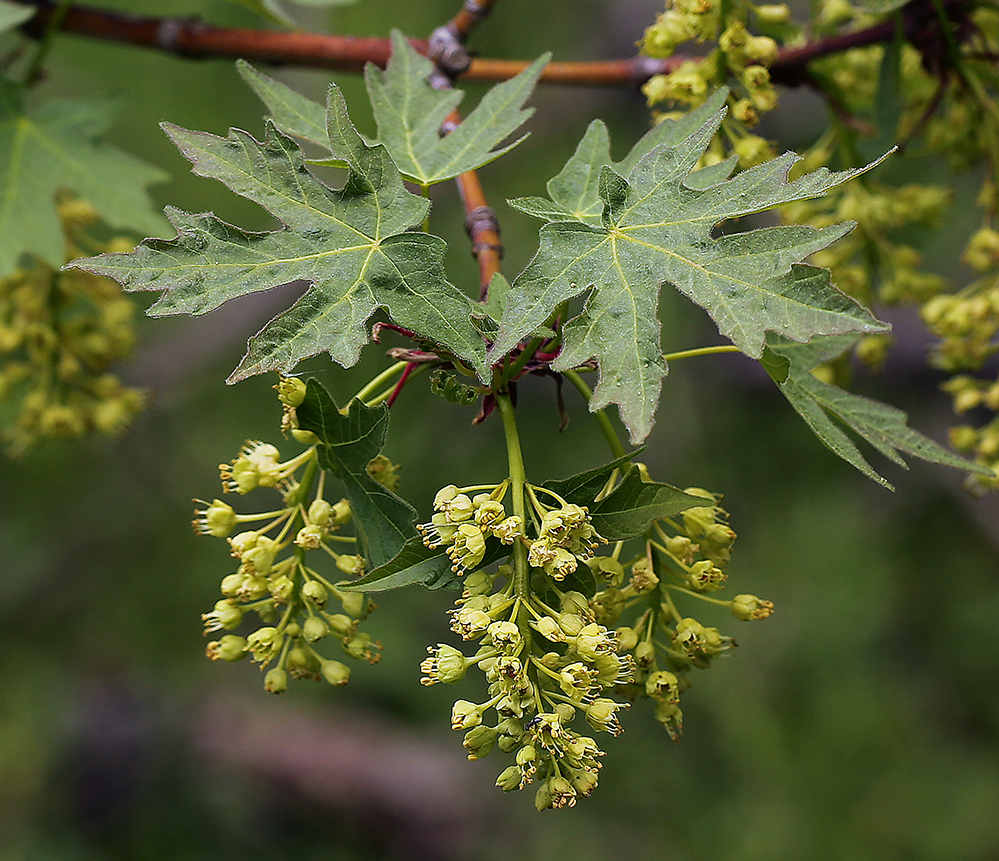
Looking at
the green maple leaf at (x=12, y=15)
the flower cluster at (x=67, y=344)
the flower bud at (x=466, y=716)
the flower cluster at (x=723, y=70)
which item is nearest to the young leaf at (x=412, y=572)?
the flower bud at (x=466, y=716)

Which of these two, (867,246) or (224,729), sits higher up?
(867,246)

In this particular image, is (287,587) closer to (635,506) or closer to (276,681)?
(276,681)

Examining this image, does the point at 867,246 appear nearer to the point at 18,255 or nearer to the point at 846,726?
the point at 18,255

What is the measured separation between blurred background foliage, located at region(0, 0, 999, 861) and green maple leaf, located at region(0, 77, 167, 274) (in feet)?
4.88

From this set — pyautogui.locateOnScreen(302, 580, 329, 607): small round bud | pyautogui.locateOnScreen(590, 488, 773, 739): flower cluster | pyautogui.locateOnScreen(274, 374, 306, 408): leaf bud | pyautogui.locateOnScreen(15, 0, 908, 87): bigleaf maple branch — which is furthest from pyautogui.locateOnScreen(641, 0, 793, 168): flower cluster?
pyautogui.locateOnScreen(302, 580, 329, 607): small round bud

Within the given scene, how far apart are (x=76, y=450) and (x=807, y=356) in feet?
11.2

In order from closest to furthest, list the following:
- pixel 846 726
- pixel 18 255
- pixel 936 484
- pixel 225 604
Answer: pixel 225 604 < pixel 18 255 < pixel 846 726 < pixel 936 484

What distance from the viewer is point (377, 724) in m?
4.27

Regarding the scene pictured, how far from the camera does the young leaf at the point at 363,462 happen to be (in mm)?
1019

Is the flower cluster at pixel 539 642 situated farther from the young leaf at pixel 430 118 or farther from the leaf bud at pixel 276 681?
the young leaf at pixel 430 118

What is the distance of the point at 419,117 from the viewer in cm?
129

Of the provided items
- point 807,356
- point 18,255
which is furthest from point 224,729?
point 807,356

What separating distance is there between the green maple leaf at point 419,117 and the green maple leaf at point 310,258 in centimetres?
15

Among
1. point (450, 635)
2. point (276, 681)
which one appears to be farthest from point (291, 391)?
point (450, 635)
